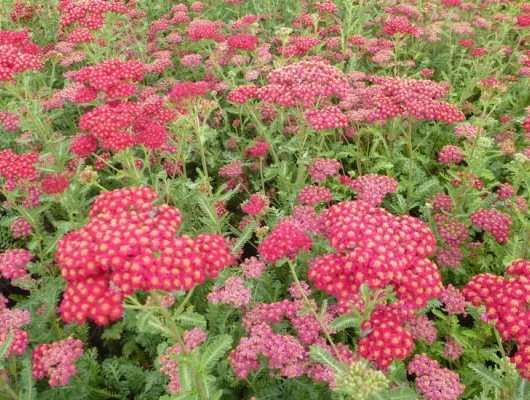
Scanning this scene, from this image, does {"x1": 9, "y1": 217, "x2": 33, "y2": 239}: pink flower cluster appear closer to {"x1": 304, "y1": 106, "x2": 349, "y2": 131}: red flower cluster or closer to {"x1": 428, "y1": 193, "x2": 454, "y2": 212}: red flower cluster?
{"x1": 304, "y1": 106, "x2": 349, "y2": 131}: red flower cluster

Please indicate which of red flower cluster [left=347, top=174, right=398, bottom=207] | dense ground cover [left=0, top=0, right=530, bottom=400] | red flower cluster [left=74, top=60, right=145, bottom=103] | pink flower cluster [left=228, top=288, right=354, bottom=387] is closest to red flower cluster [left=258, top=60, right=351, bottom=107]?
dense ground cover [left=0, top=0, right=530, bottom=400]

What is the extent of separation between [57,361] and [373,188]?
3.34 meters

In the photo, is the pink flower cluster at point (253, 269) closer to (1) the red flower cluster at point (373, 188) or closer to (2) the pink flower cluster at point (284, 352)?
(2) the pink flower cluster at point (284, 352)

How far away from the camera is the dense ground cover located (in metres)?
2.91

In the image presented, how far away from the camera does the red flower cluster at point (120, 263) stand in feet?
8.23

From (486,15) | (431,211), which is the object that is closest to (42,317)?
(431,211)

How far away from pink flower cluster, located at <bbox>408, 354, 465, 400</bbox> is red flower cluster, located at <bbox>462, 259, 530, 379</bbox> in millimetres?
512

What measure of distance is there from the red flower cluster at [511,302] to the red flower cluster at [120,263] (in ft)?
6.28

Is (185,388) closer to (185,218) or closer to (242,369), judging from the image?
(242,369)

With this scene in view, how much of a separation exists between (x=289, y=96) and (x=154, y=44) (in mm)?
4109

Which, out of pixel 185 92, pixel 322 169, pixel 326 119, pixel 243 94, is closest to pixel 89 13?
pixel 243 94

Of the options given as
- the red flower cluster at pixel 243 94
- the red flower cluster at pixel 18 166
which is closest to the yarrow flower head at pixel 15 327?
the red flower cluster at pixel 18 166

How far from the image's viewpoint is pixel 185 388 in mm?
2861

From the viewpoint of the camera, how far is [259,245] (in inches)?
178
